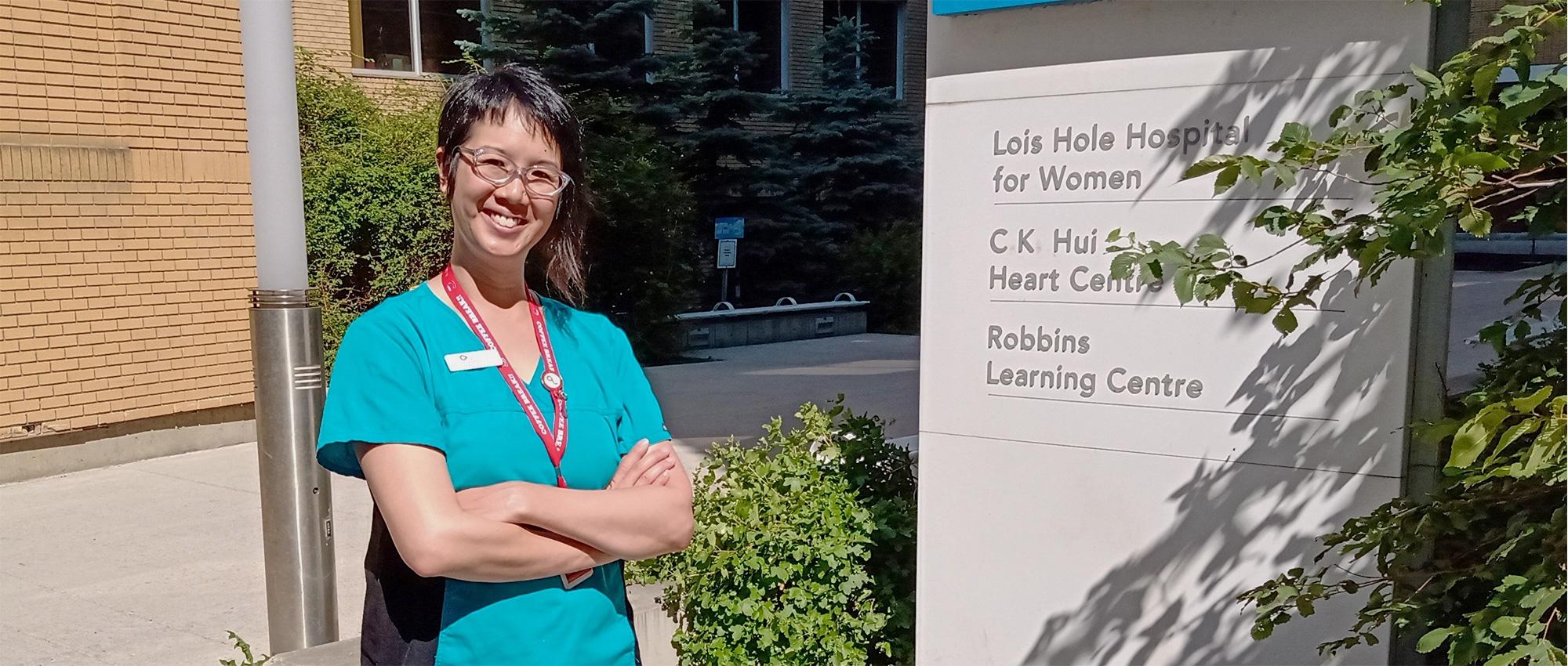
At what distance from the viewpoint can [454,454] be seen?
6.53ft

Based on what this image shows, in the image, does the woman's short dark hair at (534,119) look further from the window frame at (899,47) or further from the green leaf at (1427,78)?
the window frame at (899,47)

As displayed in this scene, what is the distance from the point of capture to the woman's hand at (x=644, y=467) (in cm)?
220

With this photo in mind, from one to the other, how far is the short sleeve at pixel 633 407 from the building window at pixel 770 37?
760 inches

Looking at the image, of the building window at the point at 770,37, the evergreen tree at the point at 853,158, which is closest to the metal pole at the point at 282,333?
the evergreen tree at the point at 853,158

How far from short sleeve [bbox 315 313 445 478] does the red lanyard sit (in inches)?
4.7

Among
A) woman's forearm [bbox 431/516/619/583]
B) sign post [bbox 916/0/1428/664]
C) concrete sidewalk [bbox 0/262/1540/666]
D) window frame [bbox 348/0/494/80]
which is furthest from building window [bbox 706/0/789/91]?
woman's forearm [bbox 431/516/619/583]

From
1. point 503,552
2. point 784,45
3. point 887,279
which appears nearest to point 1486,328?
point 503,552

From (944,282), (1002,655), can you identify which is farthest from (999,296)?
(1002,655)

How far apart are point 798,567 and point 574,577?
5.89 feet

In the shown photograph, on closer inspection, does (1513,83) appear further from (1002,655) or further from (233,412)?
(233,412)

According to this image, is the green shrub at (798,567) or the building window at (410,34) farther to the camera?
the building window at (410,34)

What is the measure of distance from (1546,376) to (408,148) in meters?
10.9

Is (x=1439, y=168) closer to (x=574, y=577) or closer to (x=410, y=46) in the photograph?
(x=574, y=577)

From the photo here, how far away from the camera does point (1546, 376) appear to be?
249cm
